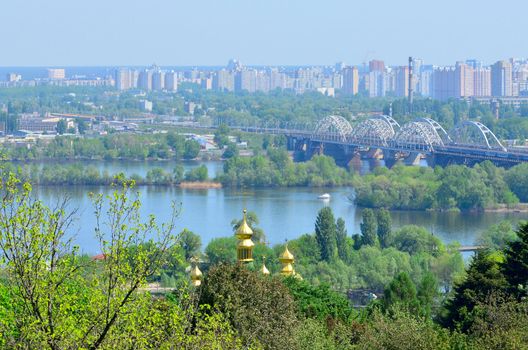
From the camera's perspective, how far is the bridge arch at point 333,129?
37.6m

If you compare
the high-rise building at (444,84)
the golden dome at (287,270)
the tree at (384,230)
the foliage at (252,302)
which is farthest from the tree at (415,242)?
the high-rise building at (444,84)

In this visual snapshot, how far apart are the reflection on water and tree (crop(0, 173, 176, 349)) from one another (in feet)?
39.1

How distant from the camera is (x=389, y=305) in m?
9.56

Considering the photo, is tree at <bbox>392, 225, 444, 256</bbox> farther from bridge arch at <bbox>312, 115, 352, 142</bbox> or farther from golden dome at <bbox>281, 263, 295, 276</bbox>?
bridge arch at <bbox>312, 115, 352, 142</bbox>

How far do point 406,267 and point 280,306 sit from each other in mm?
6912

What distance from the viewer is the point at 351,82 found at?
72.7 m

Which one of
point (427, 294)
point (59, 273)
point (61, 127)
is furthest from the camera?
point (61, 127)

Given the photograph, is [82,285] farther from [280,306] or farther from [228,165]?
[228,165]

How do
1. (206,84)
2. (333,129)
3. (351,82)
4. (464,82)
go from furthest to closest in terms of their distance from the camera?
(206,84) → (351,82) → (464,82) → (333,129)

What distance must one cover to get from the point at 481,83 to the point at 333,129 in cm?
2542

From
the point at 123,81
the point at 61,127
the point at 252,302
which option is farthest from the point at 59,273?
the point at 123,81

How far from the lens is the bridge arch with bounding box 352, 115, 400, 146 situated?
35188mm

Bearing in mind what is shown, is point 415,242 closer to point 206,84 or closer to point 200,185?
point 200,185

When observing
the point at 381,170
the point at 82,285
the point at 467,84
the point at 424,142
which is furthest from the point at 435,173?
the point at 467,84
